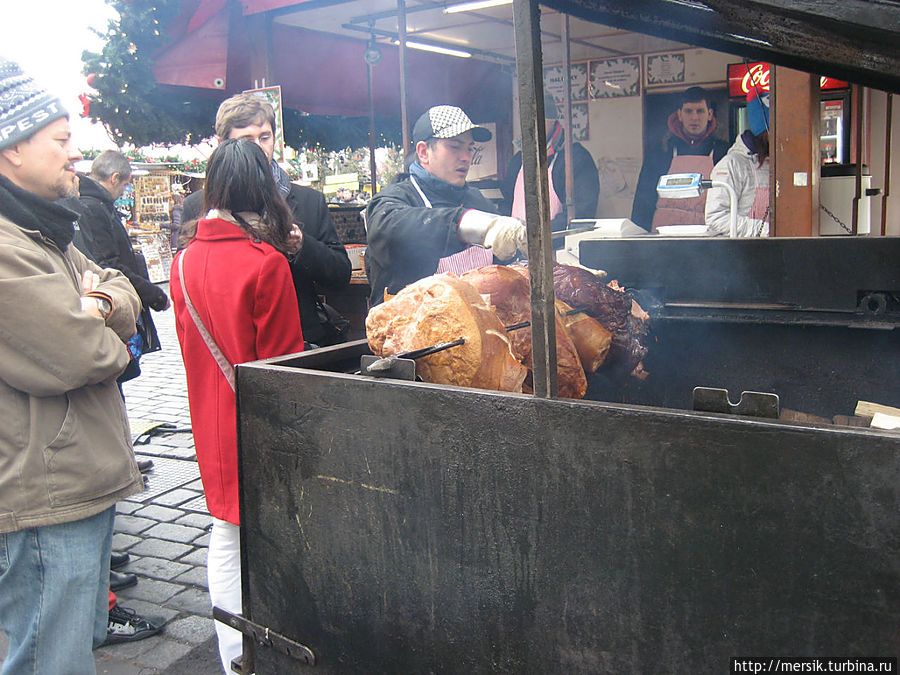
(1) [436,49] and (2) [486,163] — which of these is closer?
(1) [436,49]

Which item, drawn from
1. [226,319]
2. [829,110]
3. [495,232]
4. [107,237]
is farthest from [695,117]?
[226,319]

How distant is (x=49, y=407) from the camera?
78.2 inches

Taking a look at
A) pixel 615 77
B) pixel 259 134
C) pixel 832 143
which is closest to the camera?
pixel 259 134

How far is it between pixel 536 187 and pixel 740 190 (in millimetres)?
4615

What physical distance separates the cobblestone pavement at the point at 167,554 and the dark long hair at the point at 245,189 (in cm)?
175

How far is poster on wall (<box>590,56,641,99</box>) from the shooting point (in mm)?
10109

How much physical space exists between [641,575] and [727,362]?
157 cm

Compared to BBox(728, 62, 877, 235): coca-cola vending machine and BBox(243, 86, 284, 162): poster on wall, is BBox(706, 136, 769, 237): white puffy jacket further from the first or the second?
BBox(243, 86, 284, 162): poster on wall

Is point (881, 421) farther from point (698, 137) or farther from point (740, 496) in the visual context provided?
point (698, 137)

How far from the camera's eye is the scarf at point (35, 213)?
1961 mm

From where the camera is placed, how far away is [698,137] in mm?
6535

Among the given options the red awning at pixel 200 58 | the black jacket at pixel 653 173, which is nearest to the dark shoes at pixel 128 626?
the red awning at pixel 200 58

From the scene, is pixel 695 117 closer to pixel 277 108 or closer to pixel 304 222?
pixel 277 108

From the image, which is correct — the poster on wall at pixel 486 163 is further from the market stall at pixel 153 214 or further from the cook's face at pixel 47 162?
the cook's face at pixel 47 162
